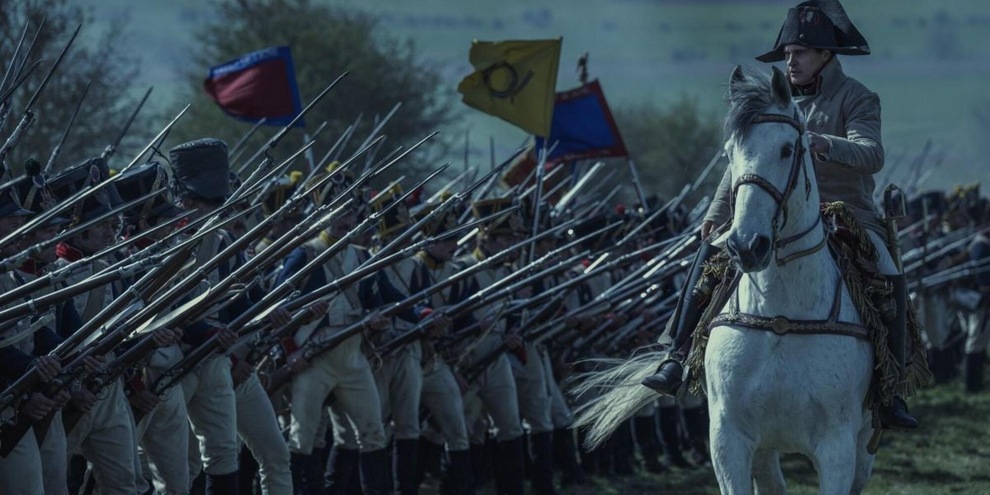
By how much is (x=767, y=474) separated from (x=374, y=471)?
3480 mm

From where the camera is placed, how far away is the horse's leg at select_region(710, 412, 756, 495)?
325 inches

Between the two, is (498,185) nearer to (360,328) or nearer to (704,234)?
(360,328)

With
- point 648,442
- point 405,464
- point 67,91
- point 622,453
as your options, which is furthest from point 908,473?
point 67,91

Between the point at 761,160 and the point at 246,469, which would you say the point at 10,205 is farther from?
the point at 246,469

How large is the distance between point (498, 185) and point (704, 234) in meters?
9.08

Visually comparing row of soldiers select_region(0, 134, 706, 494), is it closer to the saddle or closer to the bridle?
the saddle

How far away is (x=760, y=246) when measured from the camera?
754 centimetres

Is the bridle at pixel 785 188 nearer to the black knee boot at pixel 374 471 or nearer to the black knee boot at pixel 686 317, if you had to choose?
the black knee boot at pixel 686 317

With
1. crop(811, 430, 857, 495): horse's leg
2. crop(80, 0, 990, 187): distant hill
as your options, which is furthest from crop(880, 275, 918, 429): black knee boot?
crop(80, 0, 990, 187): distant hill

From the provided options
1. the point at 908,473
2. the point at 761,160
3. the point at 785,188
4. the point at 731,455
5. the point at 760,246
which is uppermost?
the point at 761,160

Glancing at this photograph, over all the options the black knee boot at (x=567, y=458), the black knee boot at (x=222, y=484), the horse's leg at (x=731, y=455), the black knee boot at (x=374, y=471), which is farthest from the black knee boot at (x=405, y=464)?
the horse's leg at (x=731, y=455)

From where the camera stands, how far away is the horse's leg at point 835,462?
8.10 metres

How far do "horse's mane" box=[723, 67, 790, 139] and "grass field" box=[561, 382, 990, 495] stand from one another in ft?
19.6

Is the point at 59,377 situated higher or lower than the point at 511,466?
higher
